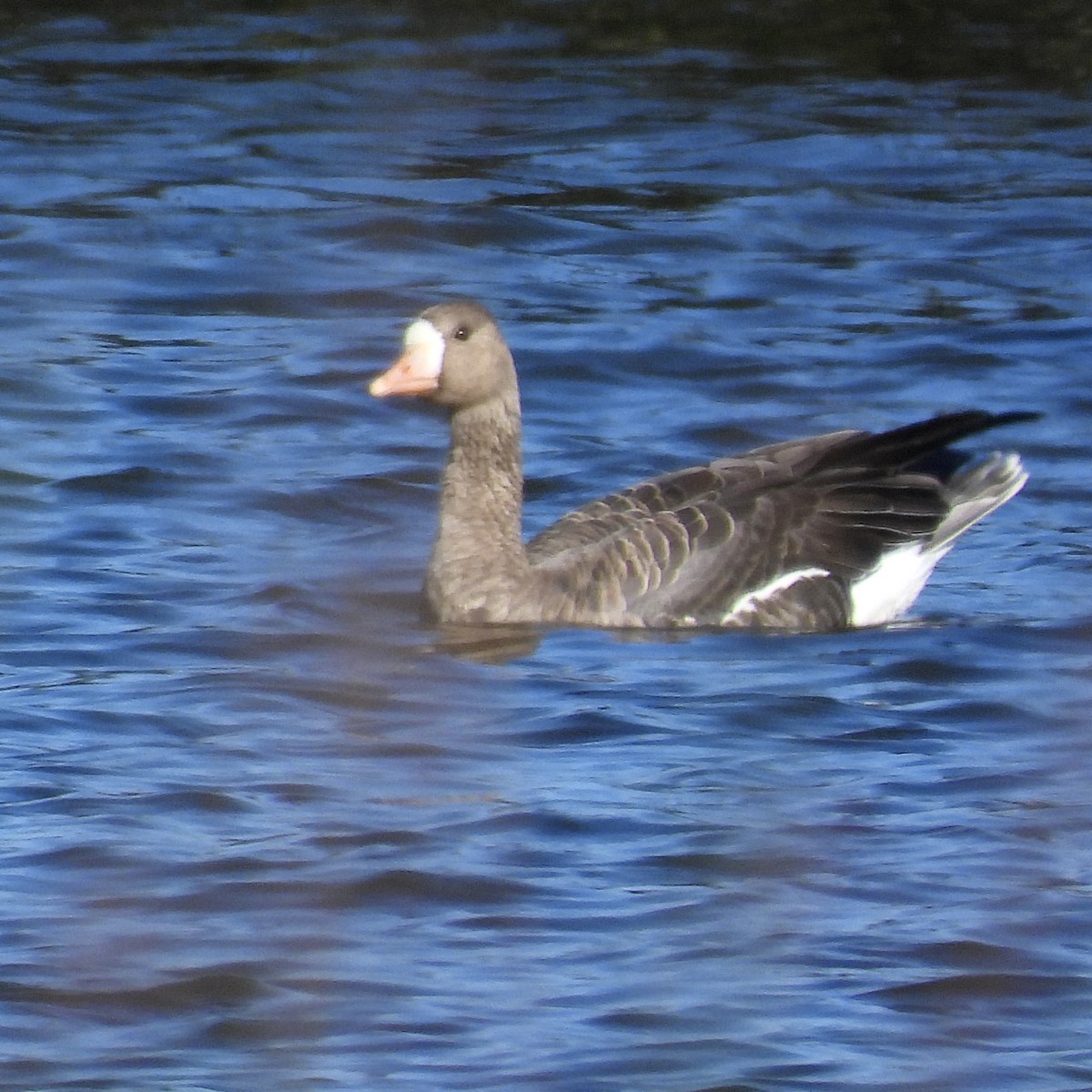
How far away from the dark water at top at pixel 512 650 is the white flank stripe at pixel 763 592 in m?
0.20

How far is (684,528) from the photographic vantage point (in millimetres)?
10195

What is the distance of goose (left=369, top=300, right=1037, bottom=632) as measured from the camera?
33.0 ft

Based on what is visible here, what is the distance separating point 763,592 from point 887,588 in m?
0.45

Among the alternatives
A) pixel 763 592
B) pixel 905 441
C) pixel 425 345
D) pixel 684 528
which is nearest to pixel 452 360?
pixel 425 345

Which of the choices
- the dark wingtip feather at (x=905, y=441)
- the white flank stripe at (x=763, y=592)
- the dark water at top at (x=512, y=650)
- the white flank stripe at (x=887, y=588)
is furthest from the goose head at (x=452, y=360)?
the white flank stripe at (x=887, y=588)

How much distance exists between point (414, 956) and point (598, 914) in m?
0.51

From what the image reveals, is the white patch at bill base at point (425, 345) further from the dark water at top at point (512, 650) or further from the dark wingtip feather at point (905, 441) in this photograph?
the dark wingtip feather at point (905, 441)

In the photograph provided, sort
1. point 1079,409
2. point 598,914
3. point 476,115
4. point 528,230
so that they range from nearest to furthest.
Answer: point 476,115 < point 598,914 < point 1079,409 < point 528,230

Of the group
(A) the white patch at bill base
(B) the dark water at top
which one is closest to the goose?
(A) the white patch at bill base

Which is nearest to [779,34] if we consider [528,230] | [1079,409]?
[528,230]

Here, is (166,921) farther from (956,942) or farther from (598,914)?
(956,942)

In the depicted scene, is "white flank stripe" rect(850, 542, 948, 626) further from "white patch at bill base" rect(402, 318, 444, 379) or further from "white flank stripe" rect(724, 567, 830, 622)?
"white patch at bill base" rect(402, 318, 444, 379)

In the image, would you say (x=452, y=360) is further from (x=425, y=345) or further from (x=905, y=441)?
(x=905, y=441)

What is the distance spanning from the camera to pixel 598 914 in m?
6.92
